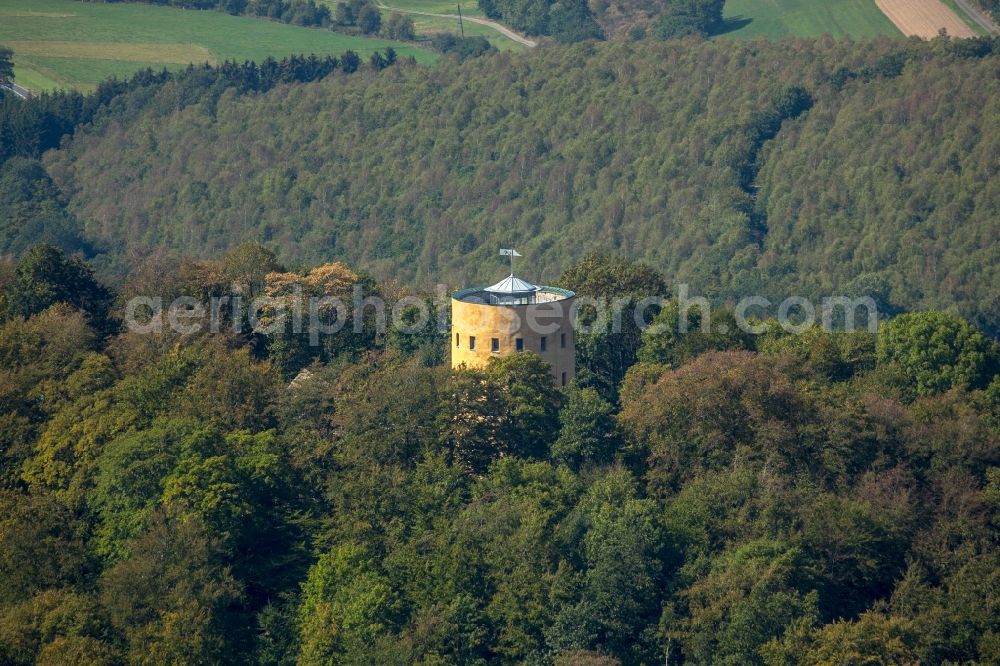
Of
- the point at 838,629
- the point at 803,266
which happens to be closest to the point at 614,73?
the point at 803,266

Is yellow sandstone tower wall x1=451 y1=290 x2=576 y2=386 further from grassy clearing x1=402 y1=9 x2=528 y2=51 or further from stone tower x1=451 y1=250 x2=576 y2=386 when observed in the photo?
grassy clearing x1=402 y1=9 x2=528 y2=51

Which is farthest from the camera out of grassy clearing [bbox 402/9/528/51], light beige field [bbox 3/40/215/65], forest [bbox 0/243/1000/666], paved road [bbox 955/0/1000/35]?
grassy clearing [bbox 402/9/528/51]

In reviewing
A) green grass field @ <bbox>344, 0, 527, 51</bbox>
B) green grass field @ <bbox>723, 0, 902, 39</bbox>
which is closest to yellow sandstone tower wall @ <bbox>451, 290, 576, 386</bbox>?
green grass field @ <bbox>723, 0, 902, 39</bbox>

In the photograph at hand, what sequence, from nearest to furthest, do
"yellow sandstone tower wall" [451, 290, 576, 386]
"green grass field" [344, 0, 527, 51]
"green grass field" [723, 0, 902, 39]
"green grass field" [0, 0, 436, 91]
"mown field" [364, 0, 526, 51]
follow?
"yellow sandstone tower wall" [451, 290, 576, 386], "green grass field" [723, 0, 902, 39], "green grass field" [0, 0, 436, 91], "green grass field" [344, 0, 527, 51], "mown field" [364, 0, 526, 51]

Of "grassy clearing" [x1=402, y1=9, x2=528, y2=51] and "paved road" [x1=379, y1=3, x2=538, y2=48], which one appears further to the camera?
"paved road" [x1=379, y1=3, x2=538, y2=48]

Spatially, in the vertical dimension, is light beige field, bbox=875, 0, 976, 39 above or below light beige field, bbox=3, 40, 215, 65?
above

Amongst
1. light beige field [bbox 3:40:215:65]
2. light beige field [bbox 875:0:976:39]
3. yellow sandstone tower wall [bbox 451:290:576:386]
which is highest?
light beige field [bbox 875:0:976:39]

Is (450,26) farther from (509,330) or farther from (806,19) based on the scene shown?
(509,330)
